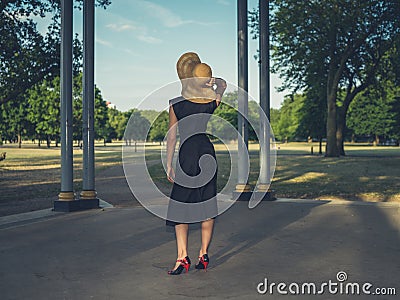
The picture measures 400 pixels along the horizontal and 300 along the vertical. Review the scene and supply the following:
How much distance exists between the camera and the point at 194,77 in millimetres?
4895

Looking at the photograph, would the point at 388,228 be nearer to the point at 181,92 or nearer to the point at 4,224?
the point at 181,92

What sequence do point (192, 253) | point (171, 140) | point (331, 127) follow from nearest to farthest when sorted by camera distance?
1. point (171, 140)
2. point (192, 253)
3. point (331, 127)

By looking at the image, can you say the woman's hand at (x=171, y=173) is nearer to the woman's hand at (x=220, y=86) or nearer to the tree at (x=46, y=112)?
the woman's hand at (x=220, y=86)

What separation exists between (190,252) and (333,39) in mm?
32494

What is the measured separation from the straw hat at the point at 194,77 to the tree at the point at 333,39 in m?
30.4

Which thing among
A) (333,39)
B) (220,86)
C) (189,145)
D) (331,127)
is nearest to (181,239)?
(189,145)

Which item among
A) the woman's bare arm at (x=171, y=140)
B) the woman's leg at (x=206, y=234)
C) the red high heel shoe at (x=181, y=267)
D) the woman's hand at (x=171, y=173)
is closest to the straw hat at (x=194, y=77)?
the woman's bare arm at (x=171, y=140)

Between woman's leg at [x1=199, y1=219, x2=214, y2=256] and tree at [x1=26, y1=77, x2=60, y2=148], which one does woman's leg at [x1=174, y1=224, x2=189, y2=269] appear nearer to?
woman's leg at [x1=199, y1=219, x2=214, y2=256]

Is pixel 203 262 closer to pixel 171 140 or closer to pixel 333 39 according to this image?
pixel 171 140

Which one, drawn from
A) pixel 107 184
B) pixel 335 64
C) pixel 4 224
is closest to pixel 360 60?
pixel 335 64

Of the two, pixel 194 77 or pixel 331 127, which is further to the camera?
pixel 331 127

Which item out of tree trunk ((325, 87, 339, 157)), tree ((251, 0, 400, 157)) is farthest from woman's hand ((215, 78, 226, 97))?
tree trunk ((325, 87, 339, 157))

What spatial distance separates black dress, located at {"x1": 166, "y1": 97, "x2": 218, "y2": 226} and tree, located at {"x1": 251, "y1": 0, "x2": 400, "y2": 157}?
1207 inches

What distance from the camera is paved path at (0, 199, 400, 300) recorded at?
4.36 meters
